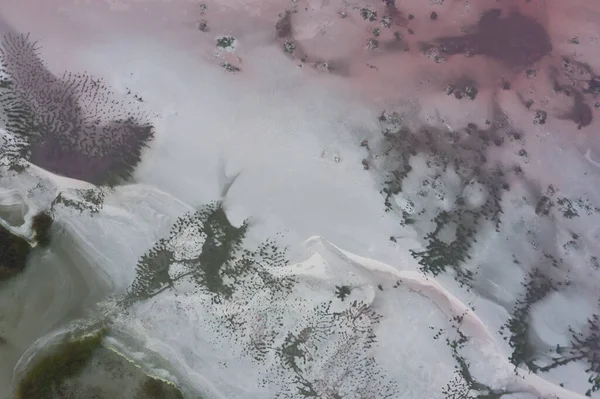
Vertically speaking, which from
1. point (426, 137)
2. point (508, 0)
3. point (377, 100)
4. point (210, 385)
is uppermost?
point (508, 0)

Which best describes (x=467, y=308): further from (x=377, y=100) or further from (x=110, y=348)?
(x=110, y=348)

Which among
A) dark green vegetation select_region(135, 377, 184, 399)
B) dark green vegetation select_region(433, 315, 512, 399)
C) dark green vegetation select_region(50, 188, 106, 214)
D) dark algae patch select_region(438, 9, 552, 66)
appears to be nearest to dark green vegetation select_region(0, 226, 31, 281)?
dark green vegetation select_region(50, 188, 106, 214)

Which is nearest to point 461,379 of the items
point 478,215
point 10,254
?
point 478,215

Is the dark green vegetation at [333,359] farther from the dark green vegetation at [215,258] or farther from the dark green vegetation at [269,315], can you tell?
the dark green vegetation at [215,258]

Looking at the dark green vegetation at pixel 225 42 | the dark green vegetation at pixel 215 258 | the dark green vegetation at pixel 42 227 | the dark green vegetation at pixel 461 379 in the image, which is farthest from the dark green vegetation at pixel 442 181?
the dark green vegetation at pixel 42 227

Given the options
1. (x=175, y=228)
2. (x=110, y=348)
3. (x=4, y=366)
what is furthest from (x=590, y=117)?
(x=4, y=366)

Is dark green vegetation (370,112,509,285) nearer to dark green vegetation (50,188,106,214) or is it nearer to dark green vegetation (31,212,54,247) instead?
dark green vegetation (50,188,106,214)
